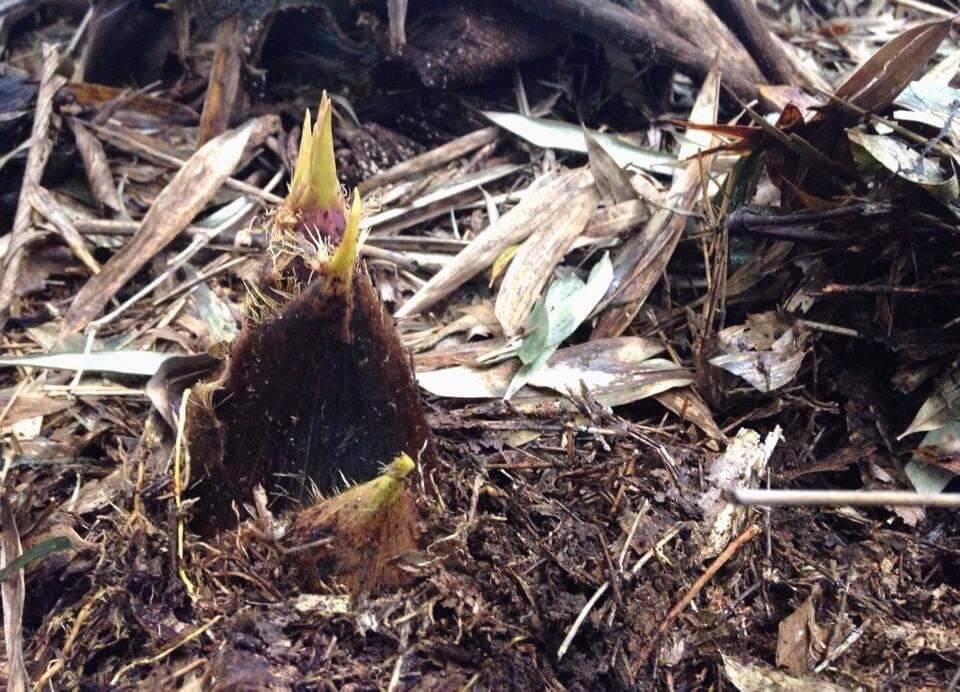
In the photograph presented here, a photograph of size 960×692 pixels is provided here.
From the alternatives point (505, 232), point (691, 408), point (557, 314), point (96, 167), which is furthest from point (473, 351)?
point (96, 167)

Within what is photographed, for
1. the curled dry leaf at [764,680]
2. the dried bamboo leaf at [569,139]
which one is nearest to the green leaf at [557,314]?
the dried bamboo leaf at [569,139]

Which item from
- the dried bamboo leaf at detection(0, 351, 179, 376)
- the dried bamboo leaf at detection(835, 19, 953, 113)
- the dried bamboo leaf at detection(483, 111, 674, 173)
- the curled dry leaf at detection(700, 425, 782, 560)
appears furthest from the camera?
the dried bamboo leaf at detection(483, 111, 674, 173)

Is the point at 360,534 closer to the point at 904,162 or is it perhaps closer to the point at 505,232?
the point at 505,232

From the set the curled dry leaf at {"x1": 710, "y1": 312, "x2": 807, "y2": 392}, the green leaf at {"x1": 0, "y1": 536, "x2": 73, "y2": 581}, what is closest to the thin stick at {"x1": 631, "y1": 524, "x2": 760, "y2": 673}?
the curled dry leaf at {"x1": 710, "y1": 312, "x2": 807, "y2": 392}

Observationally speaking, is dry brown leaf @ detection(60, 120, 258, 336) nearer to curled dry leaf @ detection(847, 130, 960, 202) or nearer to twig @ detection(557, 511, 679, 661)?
twig @ detection(557, 511, 679, 661)

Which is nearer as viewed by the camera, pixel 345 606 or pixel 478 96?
pixel 345 606

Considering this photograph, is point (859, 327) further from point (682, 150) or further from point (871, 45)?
point (871, 45)

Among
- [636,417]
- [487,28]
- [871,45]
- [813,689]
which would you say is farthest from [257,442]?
[871,45]
